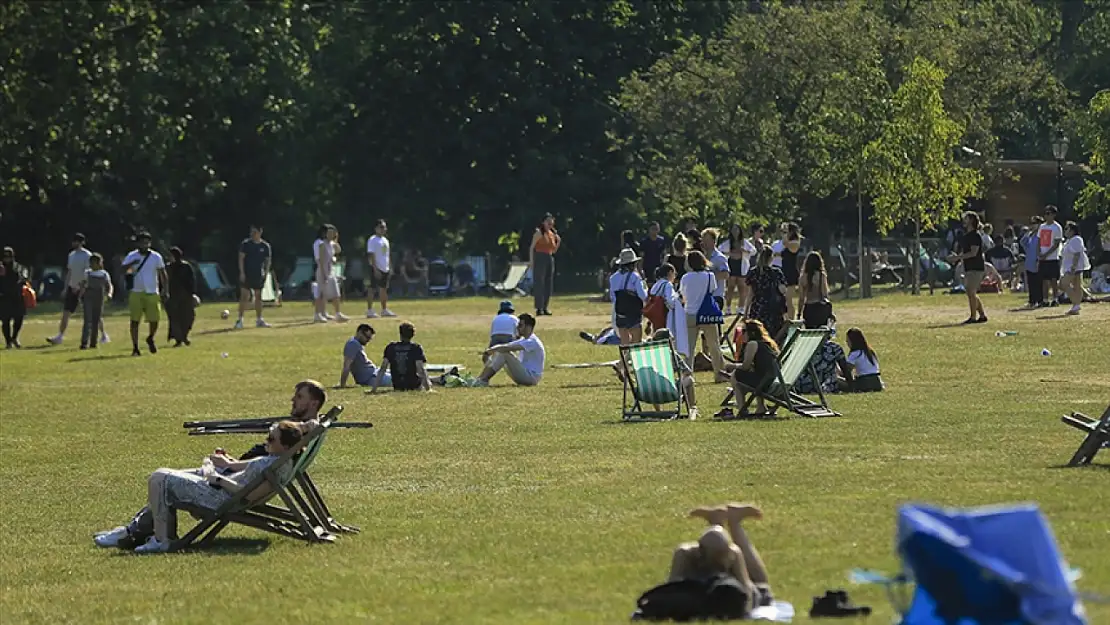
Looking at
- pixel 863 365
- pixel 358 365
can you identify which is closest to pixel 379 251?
pixel 358 365

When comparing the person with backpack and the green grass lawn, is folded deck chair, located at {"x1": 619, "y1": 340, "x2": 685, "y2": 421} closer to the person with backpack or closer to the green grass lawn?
the green grass lawn

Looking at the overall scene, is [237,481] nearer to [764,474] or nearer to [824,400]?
[764,474]

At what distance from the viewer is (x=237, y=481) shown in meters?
13.9

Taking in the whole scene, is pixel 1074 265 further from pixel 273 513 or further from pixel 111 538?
pixel 111 538

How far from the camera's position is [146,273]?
35719mm

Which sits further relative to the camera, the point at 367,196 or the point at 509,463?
the point at 367,196

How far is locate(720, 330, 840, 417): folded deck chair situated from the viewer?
68.4 ft

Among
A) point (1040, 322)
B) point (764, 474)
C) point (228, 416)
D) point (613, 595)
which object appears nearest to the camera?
point (613, 595)

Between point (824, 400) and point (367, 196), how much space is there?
53205 millimetres

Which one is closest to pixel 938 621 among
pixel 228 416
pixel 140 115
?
pixel 228 416

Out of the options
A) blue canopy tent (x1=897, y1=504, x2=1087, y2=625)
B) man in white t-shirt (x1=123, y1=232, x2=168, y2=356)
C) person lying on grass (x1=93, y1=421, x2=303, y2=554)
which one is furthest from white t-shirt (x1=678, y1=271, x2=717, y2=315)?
blue canopy tent (x1=897, y1=504, x2=1087, y2=625)

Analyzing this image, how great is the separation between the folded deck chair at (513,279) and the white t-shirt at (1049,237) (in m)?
26.8

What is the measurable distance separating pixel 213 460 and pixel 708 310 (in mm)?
11731

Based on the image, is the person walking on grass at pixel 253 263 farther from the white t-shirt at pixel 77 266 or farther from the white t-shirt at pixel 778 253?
the white t-shirt at pixel 778 253
